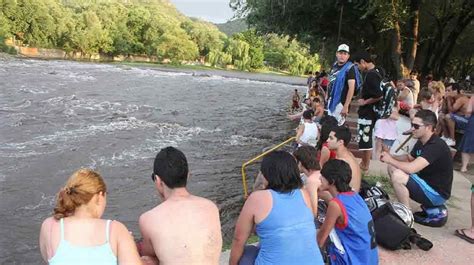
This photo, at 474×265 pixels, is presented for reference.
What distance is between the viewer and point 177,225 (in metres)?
2.76

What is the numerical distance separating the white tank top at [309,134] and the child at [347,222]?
13.9 ft

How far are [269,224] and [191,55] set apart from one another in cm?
8896

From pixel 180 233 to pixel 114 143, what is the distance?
1159 cm

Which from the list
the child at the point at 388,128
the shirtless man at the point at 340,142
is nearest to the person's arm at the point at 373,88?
the child at the point at 388,128

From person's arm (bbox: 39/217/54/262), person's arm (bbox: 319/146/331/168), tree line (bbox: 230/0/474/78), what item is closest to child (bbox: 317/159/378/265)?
person's arm (bbox: 319/146/331/168)

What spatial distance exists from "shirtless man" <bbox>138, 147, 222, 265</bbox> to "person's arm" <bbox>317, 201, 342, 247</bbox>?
3.78 feet

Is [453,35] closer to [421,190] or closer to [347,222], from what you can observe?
[421,190]

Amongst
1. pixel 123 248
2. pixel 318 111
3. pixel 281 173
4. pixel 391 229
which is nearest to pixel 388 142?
pixel 318 111

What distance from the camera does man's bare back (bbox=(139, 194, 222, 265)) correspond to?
2752 mm

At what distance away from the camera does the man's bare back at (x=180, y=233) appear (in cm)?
275

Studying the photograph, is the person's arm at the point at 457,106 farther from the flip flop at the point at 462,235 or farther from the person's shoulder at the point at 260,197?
the person's shoulder at the point at 260,197

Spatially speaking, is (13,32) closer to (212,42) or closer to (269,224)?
(212,42)

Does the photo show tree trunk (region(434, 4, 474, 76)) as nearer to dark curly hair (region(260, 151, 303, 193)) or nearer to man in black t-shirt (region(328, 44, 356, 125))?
man in black t-shirt (region(328, 44, 356, 125))

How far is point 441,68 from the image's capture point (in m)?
19.3
